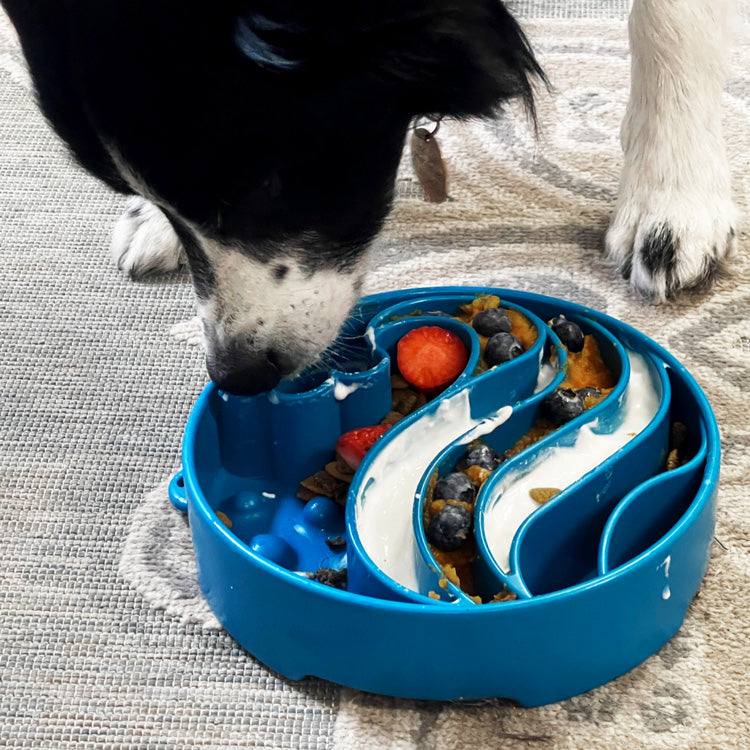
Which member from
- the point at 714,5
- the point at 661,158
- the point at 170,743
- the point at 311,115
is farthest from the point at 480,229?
the point at 170,743

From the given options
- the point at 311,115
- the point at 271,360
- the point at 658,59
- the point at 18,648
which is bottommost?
the point at 18,648

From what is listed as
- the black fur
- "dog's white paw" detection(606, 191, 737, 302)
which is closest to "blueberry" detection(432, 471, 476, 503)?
the black fur

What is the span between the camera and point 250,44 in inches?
32.8

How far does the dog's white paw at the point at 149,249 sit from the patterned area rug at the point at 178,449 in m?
0.03

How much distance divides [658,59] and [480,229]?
334mm

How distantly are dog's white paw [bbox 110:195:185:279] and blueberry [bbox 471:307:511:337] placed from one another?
492 millimetres

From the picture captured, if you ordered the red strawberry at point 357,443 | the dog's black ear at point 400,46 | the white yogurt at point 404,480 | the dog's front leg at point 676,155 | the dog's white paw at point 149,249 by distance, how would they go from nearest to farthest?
the dog's black ear at point 400,46 → the white yogurt at point 404,480 → the red strawberry at point 357,443 → the dog's front leg at point 676,155 → the dog's white paw at point 149,249

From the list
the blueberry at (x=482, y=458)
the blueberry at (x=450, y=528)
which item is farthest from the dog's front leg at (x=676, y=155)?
the blueberry at (x=450, y=528)

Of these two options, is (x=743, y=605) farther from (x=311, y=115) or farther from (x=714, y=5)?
(x=714, y=5)

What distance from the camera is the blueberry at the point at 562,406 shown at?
3.41 feet

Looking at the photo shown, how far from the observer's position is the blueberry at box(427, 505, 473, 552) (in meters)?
0.91

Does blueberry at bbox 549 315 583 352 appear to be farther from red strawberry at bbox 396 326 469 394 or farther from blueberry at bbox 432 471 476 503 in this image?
blueberry at bbox 432 471 476 503

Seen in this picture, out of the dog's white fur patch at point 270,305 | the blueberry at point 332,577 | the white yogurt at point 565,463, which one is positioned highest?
the dog's white fur patch at point 270,305

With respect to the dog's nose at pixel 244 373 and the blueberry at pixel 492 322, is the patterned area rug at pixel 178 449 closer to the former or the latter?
the dog's nose at pixel 244 373
